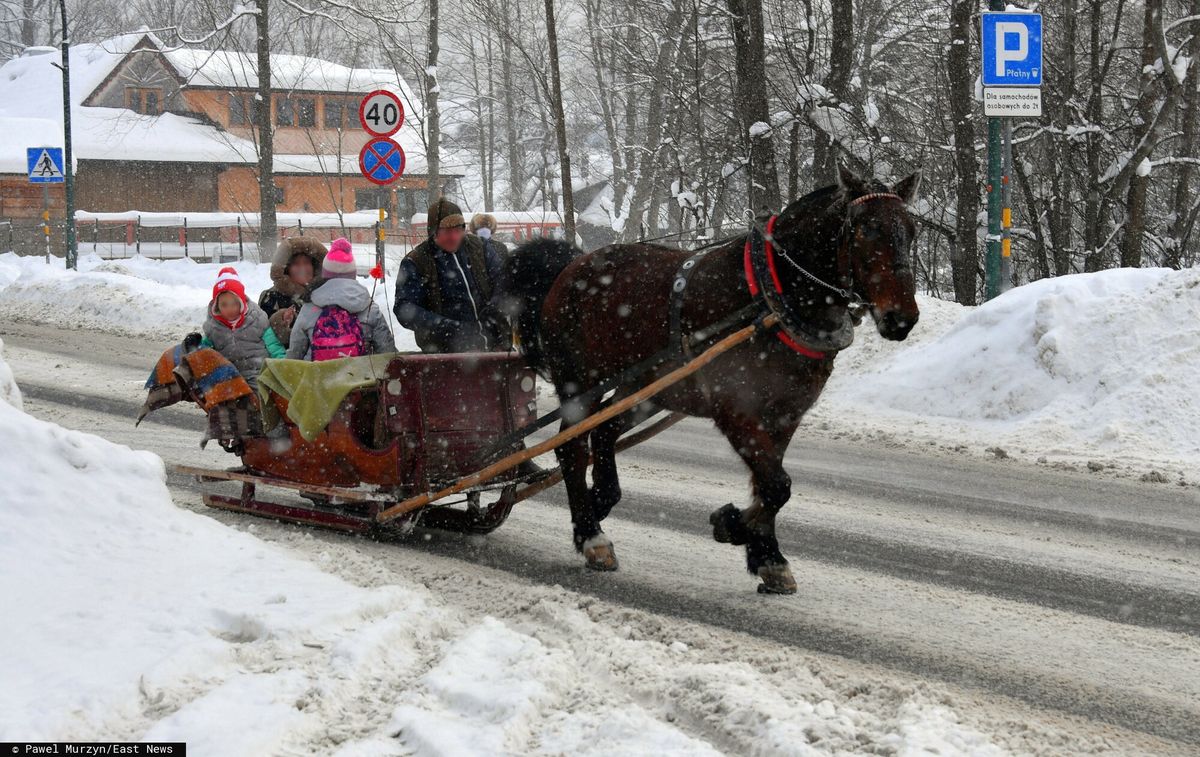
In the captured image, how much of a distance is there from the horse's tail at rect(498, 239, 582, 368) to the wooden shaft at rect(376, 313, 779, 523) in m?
0.67

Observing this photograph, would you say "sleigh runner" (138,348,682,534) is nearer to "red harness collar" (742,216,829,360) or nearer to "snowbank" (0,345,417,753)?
"snowbank" (0,345,417,753)

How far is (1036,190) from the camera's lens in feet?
73.0

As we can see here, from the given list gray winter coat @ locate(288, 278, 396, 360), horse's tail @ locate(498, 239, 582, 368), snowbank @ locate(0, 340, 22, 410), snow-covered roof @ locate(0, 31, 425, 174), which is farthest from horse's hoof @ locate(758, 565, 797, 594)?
snow-covered roof @ locate(0, 31, 425, 174)

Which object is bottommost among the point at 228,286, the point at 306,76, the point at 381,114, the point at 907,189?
the point at 228,286

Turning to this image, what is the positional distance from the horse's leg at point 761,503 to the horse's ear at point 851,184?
104cm

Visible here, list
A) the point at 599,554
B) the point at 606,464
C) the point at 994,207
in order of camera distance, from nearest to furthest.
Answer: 1. the point at 599,554
2. the point at 606,464
3. the point at 994,207

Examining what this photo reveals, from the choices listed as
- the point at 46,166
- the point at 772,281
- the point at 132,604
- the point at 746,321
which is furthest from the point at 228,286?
the point at 46,166

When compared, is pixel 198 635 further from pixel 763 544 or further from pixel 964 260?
pixel 964 260

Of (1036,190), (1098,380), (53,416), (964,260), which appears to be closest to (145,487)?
(53,416)

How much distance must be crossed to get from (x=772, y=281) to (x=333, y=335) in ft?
9.27

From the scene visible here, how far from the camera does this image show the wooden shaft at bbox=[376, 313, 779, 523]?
543 centimetres

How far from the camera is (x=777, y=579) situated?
5.61m

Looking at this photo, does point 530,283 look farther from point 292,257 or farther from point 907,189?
point 907,189

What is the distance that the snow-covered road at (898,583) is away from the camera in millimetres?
4273
